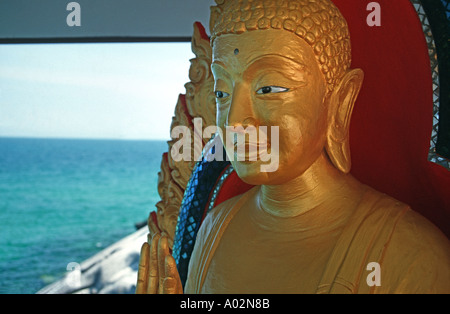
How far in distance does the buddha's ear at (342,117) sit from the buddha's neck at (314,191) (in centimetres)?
3

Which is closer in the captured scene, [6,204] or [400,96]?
[400,96]

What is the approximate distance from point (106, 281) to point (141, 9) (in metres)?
3.01

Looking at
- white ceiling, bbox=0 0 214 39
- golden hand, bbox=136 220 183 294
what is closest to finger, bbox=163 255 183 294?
golden hand, bbox=136 220 183 294

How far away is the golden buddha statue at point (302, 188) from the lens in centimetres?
105

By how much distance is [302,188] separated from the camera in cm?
121

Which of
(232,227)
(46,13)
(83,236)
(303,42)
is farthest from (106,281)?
(83,236)

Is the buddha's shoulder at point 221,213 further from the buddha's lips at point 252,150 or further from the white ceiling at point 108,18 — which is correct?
the white ceiling at point 108,18

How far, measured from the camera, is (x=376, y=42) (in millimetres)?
1284

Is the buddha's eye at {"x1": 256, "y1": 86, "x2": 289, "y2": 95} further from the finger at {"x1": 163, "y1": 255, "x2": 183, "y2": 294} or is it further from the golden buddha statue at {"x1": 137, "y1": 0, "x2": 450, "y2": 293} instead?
the finger at {"x1": 163, "y1": 255, "x2": 183, "y2": 294}

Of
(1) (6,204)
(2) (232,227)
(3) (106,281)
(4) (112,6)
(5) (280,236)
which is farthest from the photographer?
(1) (6,204)

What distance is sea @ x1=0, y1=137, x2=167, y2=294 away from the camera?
9.11 m

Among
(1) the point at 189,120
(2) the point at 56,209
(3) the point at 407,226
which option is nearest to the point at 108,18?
(1) the point at 189,120
